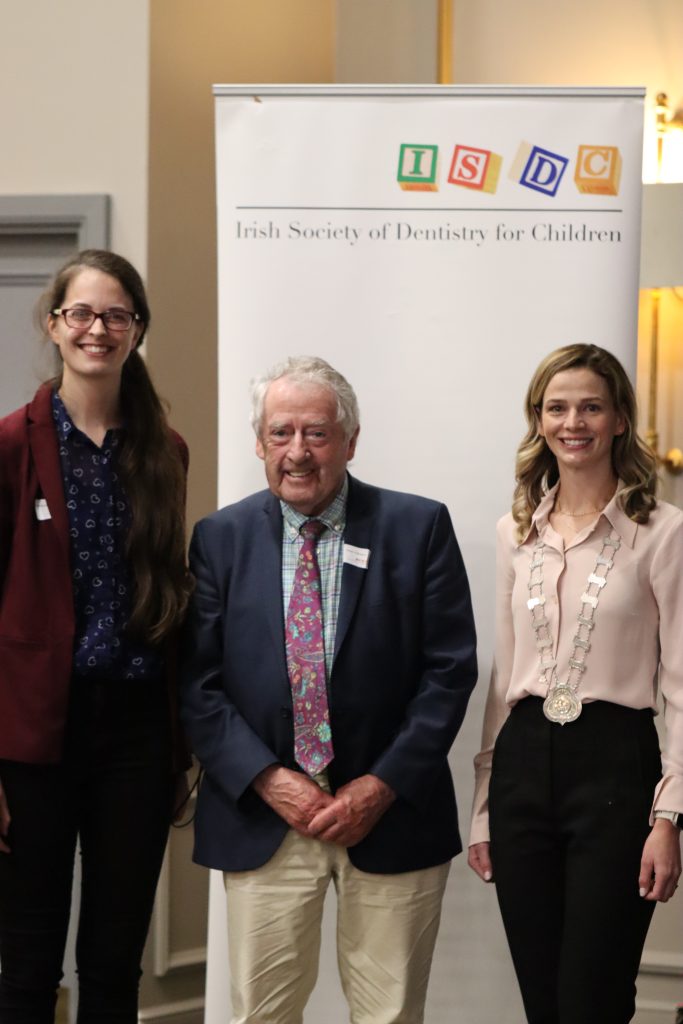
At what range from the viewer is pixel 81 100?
142 inches

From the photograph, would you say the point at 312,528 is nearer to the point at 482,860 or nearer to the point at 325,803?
the point at 325,803

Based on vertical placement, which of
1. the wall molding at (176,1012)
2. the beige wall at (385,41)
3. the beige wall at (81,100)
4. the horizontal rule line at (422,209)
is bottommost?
the wall molding at (176,1012)

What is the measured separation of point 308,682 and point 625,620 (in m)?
0.59

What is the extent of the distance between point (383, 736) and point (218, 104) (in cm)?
157

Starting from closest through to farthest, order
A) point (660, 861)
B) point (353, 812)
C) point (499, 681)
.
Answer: point (660, 861), point (353, 812), point (499, 681)

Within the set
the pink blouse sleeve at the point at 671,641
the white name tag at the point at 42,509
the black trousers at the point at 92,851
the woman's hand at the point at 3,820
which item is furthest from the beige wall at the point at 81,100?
the pink blouse sleeve at the point at 671,641

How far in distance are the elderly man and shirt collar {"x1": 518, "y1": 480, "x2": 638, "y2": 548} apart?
19cm

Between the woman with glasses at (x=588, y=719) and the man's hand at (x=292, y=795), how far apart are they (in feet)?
1.11

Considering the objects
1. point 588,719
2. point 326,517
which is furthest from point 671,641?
point 326,517

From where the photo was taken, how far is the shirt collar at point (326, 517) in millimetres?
2475

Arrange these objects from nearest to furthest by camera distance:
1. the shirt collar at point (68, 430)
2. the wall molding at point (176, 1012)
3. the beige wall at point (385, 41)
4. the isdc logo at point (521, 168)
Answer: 1. the shirt collar at point (68, 430)
2. the isdc logo at point (521, 168)
3. the wall molding at point (176, 1012)
4. the beige wall at point (385, 41)

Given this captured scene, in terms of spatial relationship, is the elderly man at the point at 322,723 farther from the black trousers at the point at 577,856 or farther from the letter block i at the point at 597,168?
the letter block i at the point at 597,168

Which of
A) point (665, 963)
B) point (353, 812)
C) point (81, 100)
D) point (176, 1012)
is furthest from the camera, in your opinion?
point (665, 963)

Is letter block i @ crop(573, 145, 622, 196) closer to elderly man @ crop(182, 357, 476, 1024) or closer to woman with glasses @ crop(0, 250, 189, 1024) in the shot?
elderly man @ crop(182, 357, 476, 1024)
